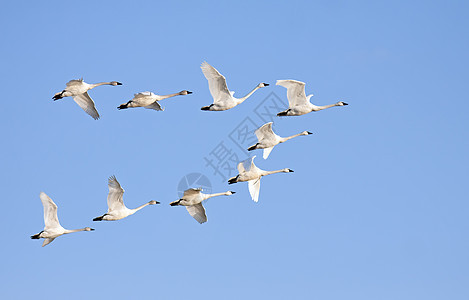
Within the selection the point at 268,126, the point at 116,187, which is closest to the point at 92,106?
the point at 116,187

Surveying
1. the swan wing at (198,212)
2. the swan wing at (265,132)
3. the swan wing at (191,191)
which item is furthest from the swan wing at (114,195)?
the swan wing at (265,132)

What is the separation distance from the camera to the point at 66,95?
53.2m

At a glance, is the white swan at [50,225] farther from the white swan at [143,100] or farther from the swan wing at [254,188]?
the swan wing at [254,188]

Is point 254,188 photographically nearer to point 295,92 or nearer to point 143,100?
point 295,92

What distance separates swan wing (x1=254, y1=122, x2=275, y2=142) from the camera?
53750mm

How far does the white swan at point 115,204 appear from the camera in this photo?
50.5 m

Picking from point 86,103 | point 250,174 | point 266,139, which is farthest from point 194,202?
point 86,103

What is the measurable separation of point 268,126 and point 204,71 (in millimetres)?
5028

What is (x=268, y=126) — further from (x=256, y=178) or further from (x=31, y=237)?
(x=31, y=237)

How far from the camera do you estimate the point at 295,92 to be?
53906 mm

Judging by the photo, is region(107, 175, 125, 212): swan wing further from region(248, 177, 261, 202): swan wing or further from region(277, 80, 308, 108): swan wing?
region(277, 80, 308, 108): swan wing

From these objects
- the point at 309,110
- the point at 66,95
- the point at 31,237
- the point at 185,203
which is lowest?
the point at 31,237

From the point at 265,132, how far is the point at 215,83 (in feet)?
14.2

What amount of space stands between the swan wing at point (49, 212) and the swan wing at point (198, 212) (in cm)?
724
